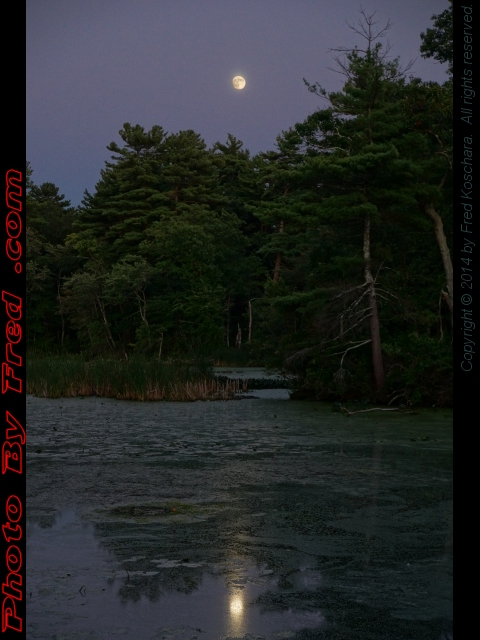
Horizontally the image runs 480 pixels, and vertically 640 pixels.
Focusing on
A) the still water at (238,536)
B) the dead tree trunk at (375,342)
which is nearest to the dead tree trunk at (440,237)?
the dead tree trunk at (375,342)

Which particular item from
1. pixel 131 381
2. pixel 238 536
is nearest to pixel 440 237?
pixel 131 381

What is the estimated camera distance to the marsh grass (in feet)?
57.4

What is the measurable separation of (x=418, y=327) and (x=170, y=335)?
19.7 meters

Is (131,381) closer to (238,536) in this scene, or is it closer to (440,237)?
(440,237)

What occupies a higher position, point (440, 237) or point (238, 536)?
point (440, 237)

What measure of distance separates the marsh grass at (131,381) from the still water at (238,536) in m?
5.87

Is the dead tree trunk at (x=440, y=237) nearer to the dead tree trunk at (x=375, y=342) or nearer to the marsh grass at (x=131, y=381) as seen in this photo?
the dead tree trunk at (x=375, y=342)

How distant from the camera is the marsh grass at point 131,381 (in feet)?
57.4

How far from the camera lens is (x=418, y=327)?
1778cm

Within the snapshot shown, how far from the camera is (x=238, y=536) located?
224 inches

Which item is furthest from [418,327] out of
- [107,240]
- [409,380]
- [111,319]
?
[107,240]

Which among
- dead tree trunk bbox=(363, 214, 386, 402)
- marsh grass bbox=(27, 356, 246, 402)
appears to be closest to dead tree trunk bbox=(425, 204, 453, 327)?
dead tree trunk bbox=(363, 214, 386, 402)

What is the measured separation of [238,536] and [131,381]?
12.1 metres
